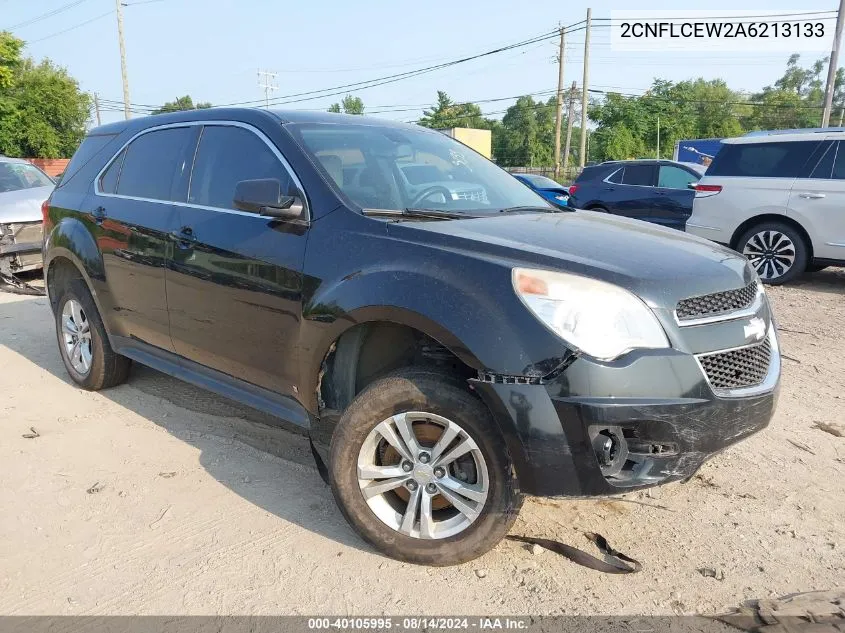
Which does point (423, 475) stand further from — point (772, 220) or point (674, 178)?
point (674, 178)

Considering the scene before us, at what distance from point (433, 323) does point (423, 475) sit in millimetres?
624

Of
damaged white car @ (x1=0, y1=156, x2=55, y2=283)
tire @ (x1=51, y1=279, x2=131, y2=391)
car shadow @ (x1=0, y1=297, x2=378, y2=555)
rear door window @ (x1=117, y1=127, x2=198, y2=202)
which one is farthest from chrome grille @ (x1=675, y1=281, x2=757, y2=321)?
damaged white car @ (x1=0, y1=156, x2=55, y2=283)

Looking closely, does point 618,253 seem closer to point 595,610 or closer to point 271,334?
point 595,610

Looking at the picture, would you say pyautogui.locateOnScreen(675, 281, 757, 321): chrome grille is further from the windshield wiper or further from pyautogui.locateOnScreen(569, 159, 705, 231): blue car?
pyautogui.locateOnScreen(569, 159, 705, 231): blue car

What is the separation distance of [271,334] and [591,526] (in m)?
1.71

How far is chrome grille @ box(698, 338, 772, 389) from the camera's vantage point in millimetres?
2420

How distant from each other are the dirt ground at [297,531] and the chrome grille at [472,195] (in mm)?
1571

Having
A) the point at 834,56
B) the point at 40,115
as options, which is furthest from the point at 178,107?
the point at 834,56

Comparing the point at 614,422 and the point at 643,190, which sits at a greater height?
the point at 643,190

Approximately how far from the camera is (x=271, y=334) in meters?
3.14

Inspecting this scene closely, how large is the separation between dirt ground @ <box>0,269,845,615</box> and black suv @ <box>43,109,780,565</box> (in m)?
0.27

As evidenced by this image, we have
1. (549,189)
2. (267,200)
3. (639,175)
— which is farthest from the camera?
(549,189)

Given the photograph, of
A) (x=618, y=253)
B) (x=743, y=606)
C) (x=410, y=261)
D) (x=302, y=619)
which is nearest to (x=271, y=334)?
(x=410, y=261)

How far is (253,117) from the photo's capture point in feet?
11.5
